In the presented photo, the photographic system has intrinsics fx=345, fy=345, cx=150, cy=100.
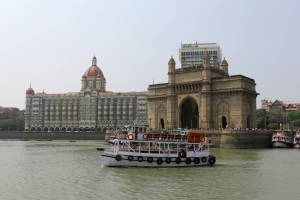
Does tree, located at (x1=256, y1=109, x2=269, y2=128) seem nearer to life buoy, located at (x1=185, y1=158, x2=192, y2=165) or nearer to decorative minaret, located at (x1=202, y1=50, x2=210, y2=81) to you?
decorative minaret, located at (x1=202, y1=50, x2=210, y2=81)

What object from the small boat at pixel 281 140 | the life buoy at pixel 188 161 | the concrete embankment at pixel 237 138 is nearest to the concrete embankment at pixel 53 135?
the concrete embankment at pixel 237 138

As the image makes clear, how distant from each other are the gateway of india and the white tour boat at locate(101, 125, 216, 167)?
31344mm

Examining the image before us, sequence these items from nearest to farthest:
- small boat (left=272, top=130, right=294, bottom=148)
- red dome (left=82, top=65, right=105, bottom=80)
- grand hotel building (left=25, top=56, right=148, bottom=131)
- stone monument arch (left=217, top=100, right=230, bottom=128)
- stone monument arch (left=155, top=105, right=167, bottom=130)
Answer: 1. small boat (left=272, top=130, right=294, bottom=148)
2. stone monument arch (left=217, top=100, right=230, bottom=128)
3. stone monument arch (left=155, top=105, right=167, bottom=130)
4. grand hotel building (left=25, top=56, right=148, bottom=131)
5. red dome (left=82, top=65, right=105, bottom=80)

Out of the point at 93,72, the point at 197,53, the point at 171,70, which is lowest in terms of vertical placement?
the point at 171,70

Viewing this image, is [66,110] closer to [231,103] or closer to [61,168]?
[231,103]

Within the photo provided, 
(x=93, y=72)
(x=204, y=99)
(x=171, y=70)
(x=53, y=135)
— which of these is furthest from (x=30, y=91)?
(x=204, y=99)

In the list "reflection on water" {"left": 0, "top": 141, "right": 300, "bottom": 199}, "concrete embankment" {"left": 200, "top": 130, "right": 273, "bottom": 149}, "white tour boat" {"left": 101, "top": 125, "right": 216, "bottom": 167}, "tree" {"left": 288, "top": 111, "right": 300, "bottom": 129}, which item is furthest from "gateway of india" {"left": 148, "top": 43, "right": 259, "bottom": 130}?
"tree" {"left": 288, "top": 111, "right": 300, "bottom": 129}

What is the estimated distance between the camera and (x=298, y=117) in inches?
4336

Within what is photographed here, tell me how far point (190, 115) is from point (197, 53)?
64294 mm

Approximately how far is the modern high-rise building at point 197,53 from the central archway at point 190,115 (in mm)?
59187

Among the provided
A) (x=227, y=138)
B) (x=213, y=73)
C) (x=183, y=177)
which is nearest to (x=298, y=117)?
(x=213, y=73)

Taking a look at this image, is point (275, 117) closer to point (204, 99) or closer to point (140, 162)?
point (204, 99)

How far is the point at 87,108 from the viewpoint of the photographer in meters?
131

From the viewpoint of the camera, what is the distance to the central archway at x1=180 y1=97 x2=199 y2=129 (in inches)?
3054
